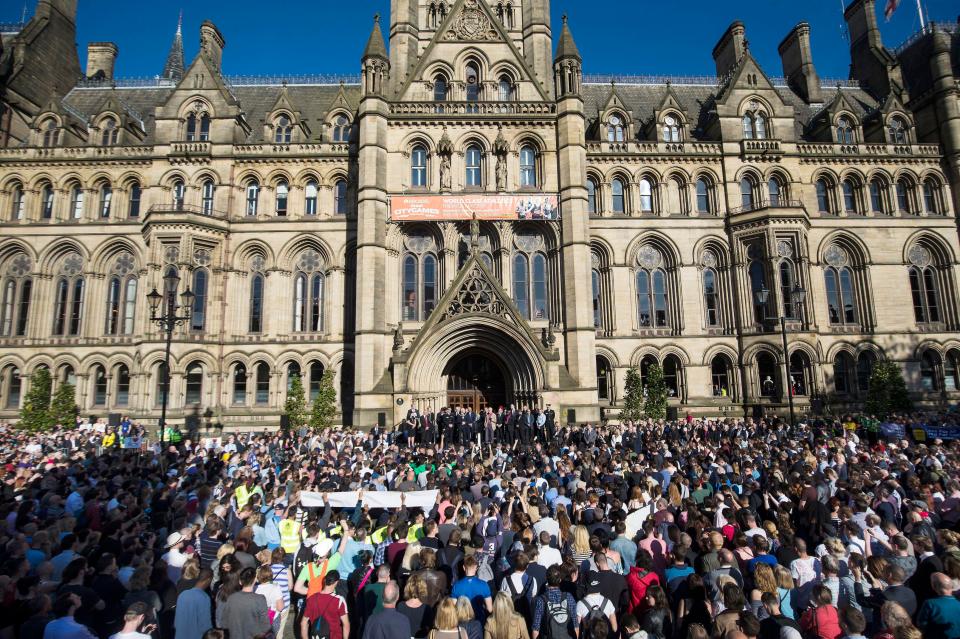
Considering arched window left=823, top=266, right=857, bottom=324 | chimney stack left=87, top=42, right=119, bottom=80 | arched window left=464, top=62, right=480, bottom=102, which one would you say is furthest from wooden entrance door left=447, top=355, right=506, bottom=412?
chimney stack left=87, top=42, right=119, bottom=80

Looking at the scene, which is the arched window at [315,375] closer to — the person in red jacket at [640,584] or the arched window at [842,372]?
the person in red jacket at [640,584]

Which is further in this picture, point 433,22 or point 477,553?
point 433,22

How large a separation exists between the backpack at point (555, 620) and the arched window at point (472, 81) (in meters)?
30.1

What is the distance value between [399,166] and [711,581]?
26.5m

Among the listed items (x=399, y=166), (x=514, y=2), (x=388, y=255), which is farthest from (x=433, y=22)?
(x=388, y=255)

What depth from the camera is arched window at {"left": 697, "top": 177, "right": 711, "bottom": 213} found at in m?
32.2

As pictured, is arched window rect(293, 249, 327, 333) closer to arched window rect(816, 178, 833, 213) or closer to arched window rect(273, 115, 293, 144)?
arched window rect(273, 115, 293, 144)

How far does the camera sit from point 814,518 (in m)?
8.74

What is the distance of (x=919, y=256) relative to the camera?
3241 cm

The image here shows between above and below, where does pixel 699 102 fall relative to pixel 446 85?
above

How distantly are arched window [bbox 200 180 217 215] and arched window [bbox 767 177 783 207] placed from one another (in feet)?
111

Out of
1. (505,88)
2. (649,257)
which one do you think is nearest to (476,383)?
(649,257)

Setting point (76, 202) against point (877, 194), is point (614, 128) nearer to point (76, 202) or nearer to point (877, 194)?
point (877, 194)

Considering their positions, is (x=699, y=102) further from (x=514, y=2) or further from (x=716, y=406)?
(x=716, y=406)
